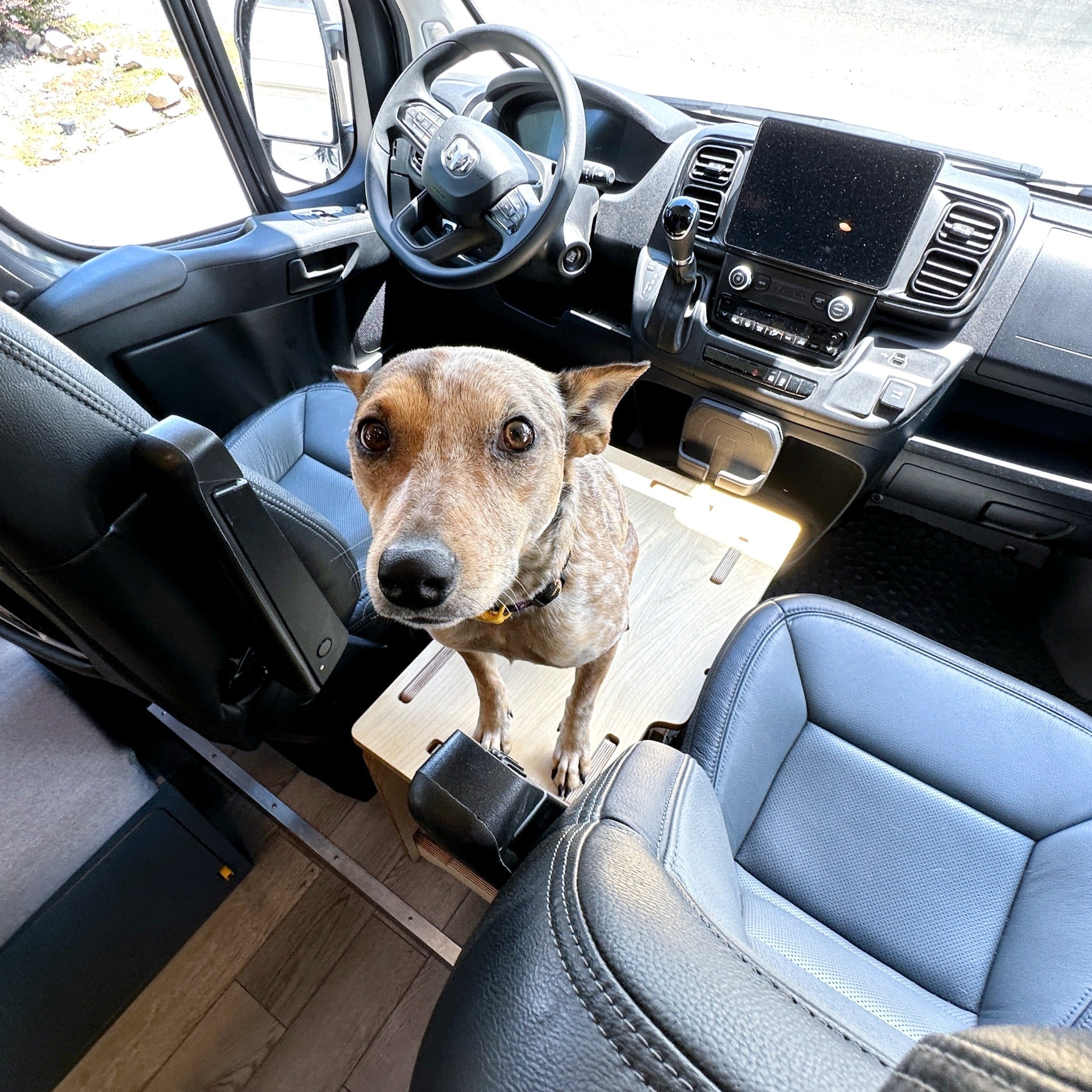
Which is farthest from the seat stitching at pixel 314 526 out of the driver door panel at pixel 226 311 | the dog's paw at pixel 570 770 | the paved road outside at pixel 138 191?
the paved road outside at pixel 138 191

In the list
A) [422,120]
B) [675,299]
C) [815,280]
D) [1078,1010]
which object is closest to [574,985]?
[1078,1010]

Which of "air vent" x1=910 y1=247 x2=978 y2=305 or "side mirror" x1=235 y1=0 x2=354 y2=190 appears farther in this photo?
"side mirror" x1=235 y1=0 x2=354 y2=190

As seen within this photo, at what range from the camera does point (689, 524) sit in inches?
90.0

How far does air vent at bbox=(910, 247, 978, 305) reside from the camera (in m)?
1.91

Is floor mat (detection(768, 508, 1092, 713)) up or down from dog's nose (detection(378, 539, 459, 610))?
down

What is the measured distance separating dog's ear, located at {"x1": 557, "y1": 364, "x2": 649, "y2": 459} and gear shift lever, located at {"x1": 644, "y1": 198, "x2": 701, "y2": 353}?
2.64 feet

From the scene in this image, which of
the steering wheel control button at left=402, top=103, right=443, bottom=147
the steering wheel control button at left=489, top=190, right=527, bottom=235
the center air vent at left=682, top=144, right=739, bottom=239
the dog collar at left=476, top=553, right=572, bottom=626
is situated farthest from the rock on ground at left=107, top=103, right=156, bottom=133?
the dog collar at left=476, top=553, right=572, bottom=626

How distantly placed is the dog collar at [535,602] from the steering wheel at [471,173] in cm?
118

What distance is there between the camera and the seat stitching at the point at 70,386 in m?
0.90

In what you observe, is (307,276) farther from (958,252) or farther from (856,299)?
(958,252)

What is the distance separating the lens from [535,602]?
1554mm

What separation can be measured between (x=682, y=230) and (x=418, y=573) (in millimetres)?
1529

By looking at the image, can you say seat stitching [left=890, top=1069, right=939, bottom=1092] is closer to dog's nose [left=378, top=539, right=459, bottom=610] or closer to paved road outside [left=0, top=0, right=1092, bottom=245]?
dog's nose [left=378, top=539, right=459, bottom=610]

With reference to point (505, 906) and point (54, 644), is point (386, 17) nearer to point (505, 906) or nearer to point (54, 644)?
point (54, 644)
